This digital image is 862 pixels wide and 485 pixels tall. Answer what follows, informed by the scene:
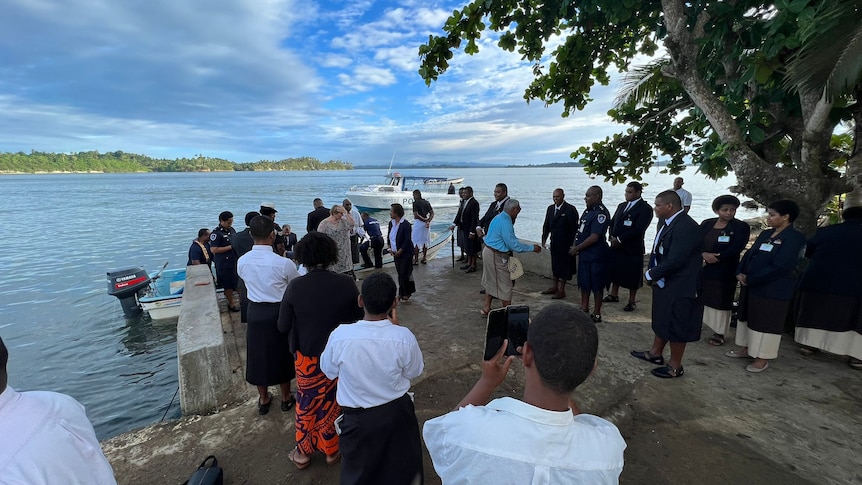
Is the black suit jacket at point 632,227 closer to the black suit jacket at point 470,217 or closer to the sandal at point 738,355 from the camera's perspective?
the sandal at point 738,355

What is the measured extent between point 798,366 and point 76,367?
461 inches

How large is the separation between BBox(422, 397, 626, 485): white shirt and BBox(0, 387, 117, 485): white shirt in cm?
116

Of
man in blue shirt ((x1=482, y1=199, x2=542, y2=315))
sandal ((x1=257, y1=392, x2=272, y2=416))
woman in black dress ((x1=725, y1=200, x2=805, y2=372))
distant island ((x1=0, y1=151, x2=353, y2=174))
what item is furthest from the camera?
distant island ((x1=0, y1=151, x2=353, y2=174))

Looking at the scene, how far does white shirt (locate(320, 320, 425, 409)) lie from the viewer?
2.02 metres

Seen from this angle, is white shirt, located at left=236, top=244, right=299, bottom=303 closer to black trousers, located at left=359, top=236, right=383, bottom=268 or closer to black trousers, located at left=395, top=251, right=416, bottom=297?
black trousers, located at left=395, top=251, right=416, bottom=297

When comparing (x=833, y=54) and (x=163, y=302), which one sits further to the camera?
(x=163, y=302)

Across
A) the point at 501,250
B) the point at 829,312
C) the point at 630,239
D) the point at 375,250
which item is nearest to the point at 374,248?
the point at 375,250

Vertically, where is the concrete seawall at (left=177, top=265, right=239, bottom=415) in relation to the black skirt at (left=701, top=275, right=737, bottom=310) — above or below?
below

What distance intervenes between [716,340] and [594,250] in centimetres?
174

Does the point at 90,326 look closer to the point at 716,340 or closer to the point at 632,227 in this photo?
the point at 632,227

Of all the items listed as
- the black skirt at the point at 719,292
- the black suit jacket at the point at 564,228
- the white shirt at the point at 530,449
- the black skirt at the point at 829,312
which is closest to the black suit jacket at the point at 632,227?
the black suit jacket at the point at 564,228

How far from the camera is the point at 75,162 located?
148m

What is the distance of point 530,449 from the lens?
1.04 meters

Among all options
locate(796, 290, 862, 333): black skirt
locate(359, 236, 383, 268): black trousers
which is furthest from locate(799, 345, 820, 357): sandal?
locate(359, 236, 383, 268): black trousers
